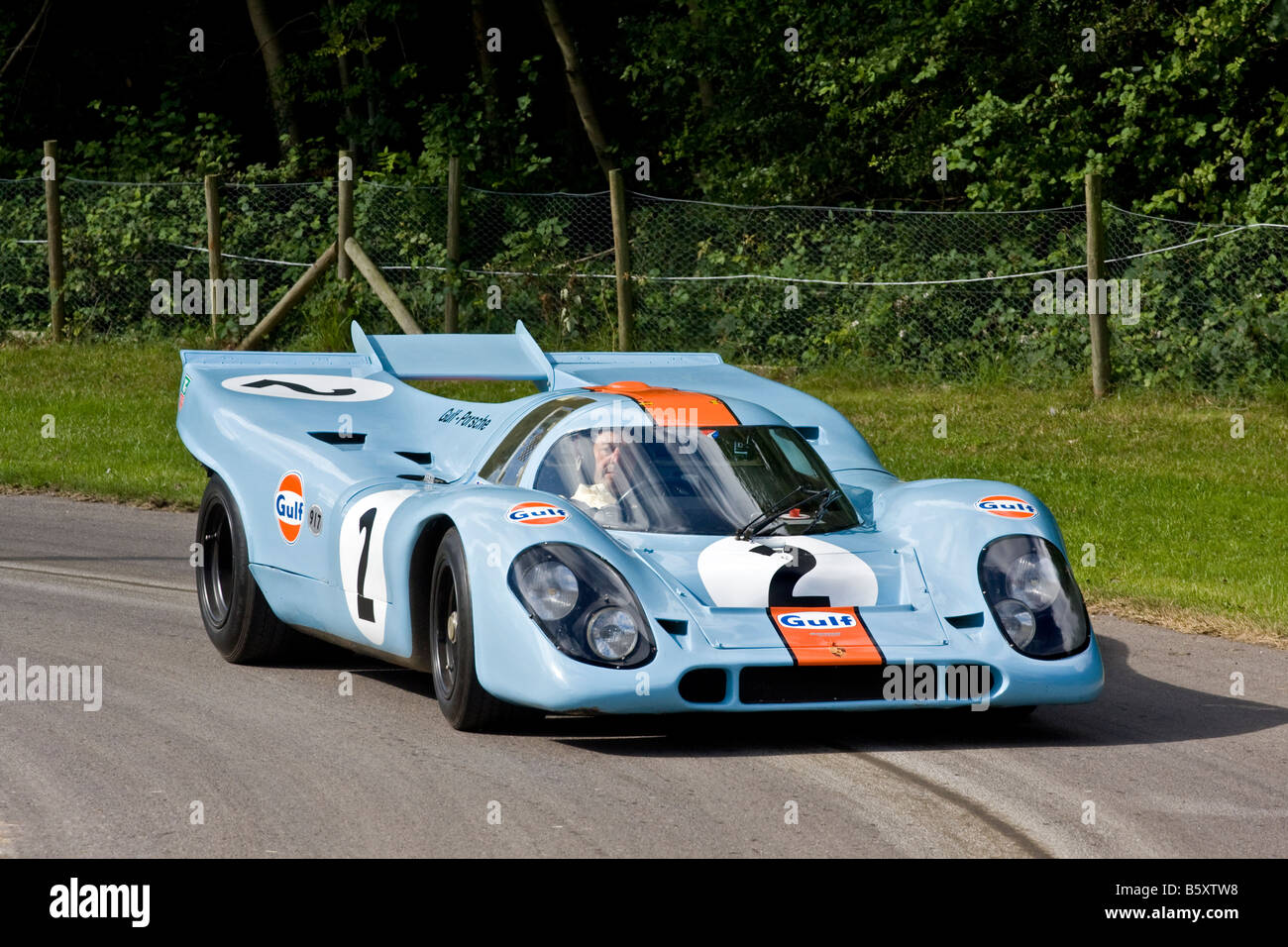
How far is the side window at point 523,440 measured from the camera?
743cm

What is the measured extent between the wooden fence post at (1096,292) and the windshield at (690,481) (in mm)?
9346

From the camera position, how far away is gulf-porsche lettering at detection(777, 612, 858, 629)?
6258mm

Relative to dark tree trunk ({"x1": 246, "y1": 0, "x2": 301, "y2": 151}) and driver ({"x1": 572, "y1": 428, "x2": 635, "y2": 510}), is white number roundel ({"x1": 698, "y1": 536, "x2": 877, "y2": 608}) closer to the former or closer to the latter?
driver ({"x1": 572, "y1": 428, "x2": 635, "y2": 510})

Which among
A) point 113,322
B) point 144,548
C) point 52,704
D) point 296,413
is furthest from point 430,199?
point 52,704

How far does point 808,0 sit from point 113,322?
9.27 m

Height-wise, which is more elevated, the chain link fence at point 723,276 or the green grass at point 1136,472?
the chain link fence at point 723,276

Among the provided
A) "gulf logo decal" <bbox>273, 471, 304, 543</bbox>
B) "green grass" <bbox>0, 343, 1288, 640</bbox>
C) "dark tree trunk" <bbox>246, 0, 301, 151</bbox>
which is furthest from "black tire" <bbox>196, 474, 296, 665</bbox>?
"dark tree trunk" <bbox>246, 0, 301, 151</bbox>

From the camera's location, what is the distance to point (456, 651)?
649 centimetres

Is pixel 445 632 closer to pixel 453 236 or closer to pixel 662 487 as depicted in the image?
pixel 662 487

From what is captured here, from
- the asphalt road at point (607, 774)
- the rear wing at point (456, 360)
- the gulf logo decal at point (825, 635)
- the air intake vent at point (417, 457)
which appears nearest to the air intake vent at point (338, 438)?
the air intake vent at point (417, 457)

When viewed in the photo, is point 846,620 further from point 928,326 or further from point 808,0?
point 808,0

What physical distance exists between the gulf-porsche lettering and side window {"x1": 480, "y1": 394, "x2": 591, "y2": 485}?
58.9 inches

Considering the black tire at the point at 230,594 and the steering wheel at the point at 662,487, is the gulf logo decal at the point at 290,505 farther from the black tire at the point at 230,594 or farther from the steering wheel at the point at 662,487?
the steering wheel at the point at 662,487

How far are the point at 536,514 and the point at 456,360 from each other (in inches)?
128
